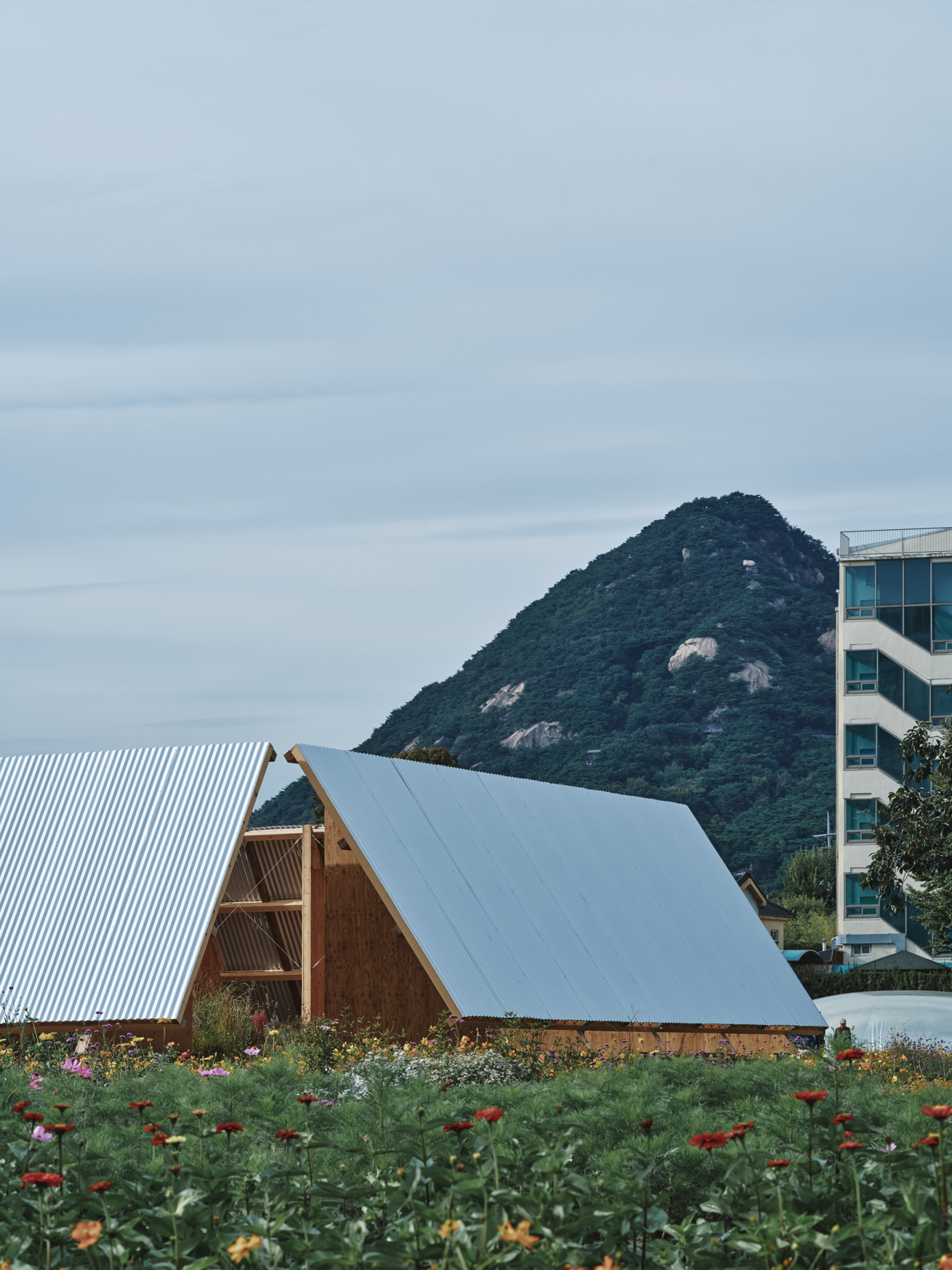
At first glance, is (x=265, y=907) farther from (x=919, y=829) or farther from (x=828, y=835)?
(x=828, y=835)

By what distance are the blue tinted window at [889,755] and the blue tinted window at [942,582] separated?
5.25 meters

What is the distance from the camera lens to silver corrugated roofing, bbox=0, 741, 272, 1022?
1731 centimetres

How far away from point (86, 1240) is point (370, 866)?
39.4 ft

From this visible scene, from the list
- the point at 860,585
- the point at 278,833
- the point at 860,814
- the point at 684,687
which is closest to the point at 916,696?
the point at 860,585

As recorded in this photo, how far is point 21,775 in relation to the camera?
832 inches

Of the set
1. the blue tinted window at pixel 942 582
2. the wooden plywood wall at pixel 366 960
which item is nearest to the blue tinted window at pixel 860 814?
the blue tinted window at pixel 942 582

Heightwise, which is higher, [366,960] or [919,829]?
[919,829]

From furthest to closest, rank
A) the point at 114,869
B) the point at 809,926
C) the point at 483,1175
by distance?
the point at 809,926 < the point at 114,869 < the point at 483,1175

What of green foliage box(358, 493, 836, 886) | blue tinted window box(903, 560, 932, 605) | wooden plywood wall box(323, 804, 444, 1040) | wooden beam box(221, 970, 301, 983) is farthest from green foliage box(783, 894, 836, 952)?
wooden plywood wall box(323, 804, 444, 1040)

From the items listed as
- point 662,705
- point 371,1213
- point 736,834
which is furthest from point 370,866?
point 662,705

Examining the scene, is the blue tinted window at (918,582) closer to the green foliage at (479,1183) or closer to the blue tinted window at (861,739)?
the blue tinted window at (861,739)

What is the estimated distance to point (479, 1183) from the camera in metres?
5.95

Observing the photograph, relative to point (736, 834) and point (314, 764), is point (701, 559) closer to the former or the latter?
point (736, 834)

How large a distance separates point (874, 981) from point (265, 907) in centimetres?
2802
